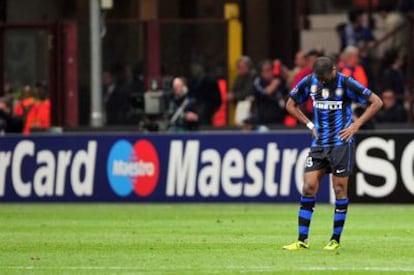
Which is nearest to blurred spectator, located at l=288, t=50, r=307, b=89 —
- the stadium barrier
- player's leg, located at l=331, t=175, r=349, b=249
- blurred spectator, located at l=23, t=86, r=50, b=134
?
the stadium barrier

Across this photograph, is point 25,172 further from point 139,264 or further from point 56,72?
point 139,264

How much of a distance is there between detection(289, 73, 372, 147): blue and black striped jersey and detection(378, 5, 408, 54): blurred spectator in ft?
42.3

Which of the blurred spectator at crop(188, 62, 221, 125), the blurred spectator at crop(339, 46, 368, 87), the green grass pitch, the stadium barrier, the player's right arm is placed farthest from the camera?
the blurred spectator at crop(188, 62, 221, 125)

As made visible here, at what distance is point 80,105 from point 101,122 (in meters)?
1.42

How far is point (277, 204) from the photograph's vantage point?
25031mm

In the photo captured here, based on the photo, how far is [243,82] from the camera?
28.5m

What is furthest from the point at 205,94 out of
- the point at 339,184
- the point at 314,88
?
the point at 339,184

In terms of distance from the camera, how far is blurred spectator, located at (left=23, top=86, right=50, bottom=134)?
30.1 m

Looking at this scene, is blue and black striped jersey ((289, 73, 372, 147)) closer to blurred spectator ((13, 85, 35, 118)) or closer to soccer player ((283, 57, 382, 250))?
soccer player ((283, 57, 382, 250))

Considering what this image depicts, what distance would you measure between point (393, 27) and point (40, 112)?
24.4 feet

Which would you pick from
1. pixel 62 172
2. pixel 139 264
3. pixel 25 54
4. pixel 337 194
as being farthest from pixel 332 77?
pixel 25 54

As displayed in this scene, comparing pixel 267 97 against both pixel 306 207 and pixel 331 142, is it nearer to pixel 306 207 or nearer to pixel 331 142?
pixel 331 142

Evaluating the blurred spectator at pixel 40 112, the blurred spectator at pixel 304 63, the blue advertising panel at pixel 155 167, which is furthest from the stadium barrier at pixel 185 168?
the blurred spectator at pixel 40 112

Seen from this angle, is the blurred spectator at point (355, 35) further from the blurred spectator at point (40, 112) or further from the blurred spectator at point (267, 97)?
the blurred spectator at point (40, 112)
